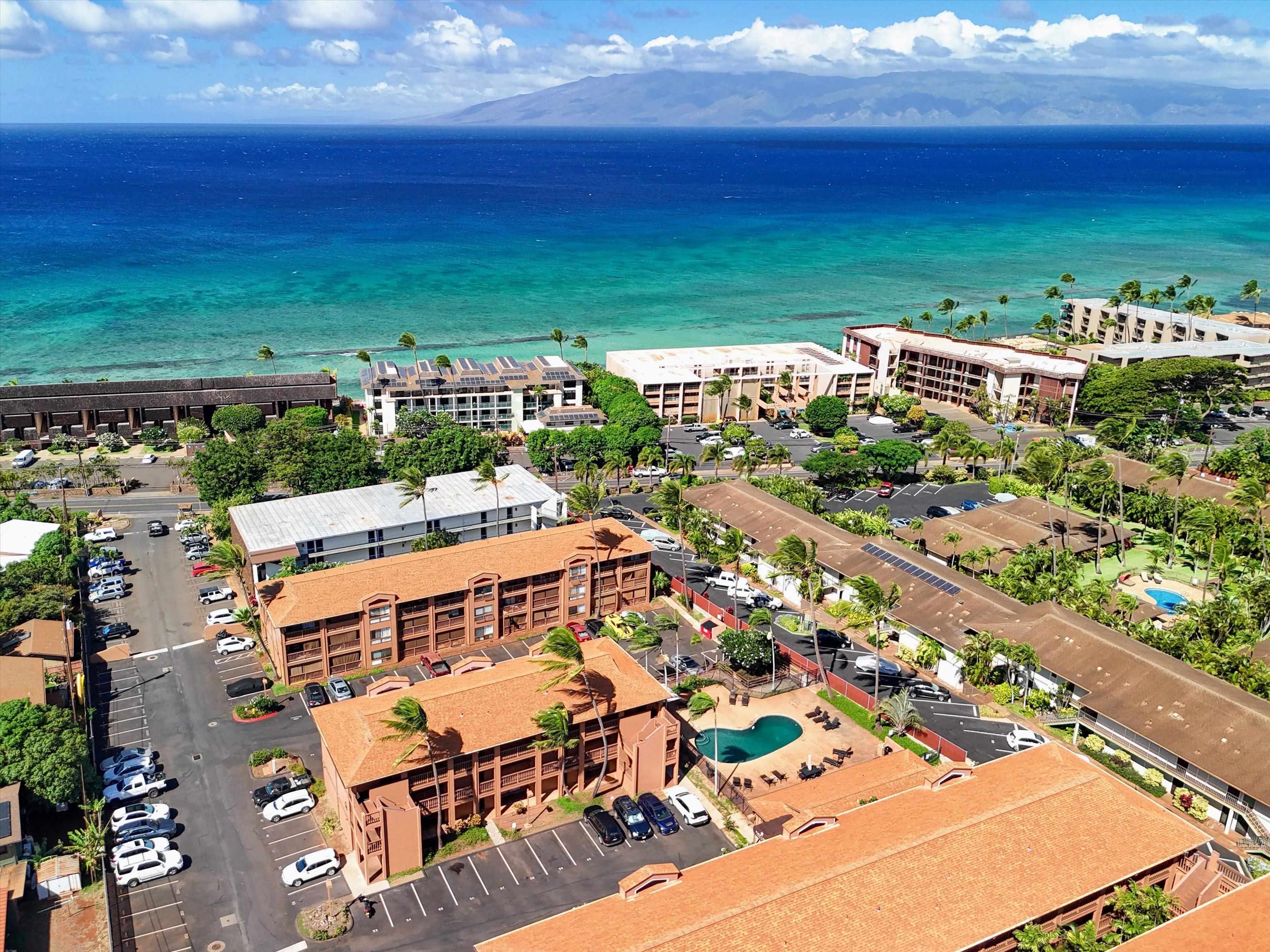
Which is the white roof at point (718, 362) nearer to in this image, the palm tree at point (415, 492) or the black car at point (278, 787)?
the palm tree at point (415, 492)

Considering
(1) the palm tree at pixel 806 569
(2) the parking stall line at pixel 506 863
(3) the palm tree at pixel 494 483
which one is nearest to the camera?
(2) the parking stall line at pixel 506 863

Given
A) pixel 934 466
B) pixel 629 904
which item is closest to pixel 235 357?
pixel 934 466

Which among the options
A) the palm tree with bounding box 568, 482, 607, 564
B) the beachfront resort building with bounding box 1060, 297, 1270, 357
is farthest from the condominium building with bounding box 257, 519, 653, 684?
the beachfront resort building with bounding box 1060, 297, 1270, 357

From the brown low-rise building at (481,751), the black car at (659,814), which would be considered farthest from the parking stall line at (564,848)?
the black car at (659,814)

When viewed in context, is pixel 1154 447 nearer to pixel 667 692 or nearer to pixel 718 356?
pixel 718 356

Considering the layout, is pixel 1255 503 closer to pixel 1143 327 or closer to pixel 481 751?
pixel 481 751

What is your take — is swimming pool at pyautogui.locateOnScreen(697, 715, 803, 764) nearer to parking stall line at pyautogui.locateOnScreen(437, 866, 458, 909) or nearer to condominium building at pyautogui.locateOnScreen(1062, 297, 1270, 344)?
parking stall line at pyautogui.locateOnScreen(437, 866, 458, 909)

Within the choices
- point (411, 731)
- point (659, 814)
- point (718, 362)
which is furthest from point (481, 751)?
point (718, 362)
